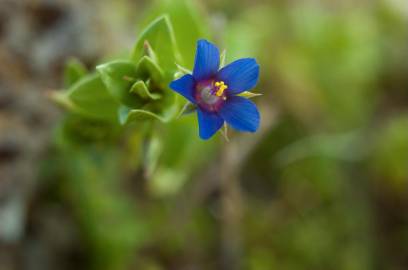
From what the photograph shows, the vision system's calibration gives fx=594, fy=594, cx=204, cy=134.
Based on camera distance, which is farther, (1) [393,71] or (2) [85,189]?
(1) [393,71]

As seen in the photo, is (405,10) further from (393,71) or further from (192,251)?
(192,251)

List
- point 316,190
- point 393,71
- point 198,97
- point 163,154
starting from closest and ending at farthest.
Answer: point 198,97, point 163,154, point 316,190, point 393,71

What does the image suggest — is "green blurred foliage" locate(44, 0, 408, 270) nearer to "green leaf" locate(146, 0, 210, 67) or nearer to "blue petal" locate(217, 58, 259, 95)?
"green leaf" locate(146, 0, 210, 67)

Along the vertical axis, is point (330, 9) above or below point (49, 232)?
above

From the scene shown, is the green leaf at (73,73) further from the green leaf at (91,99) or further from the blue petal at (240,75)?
the blue petal at (240,75)

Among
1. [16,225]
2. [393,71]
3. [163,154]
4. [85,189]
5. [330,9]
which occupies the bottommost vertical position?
[16,225]

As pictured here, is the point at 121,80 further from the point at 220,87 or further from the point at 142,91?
the point at 220,87

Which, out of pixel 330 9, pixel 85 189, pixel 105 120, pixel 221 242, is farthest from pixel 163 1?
pixel 330 9

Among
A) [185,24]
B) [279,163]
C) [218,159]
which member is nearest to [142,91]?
[185,24]
